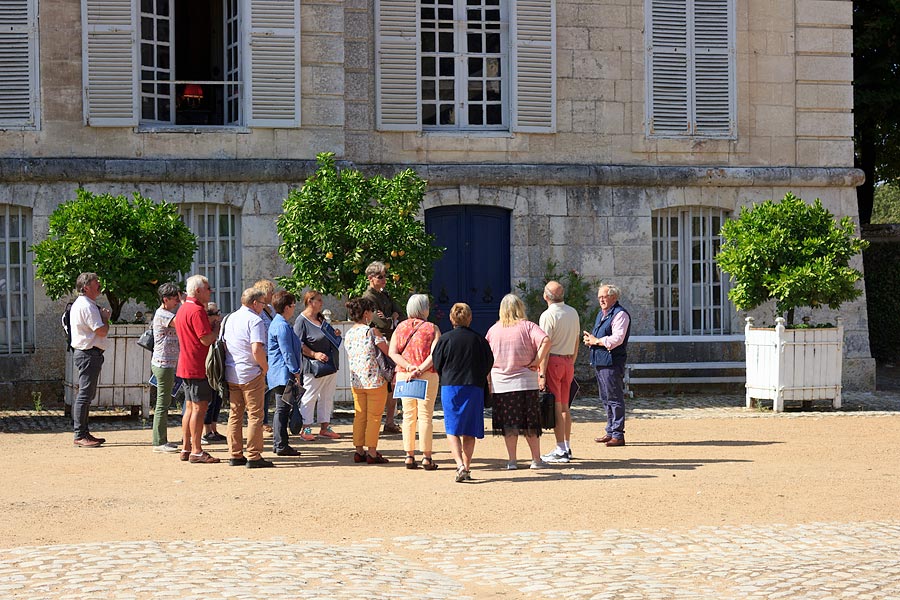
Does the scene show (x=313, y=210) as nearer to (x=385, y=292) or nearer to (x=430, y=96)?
(x=385, y=292)

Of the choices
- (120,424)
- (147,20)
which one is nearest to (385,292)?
(120,424)

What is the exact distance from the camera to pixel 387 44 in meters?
15.6

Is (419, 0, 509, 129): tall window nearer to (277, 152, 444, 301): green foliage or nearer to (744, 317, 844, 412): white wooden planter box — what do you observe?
(277, 152, 444, 301): green foliage

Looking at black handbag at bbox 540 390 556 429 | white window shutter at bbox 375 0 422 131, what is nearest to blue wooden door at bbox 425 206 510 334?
white window shutter at bbox 375 0 422 131

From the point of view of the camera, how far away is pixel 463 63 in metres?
16.0

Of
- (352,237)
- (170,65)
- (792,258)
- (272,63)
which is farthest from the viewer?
(170,65)

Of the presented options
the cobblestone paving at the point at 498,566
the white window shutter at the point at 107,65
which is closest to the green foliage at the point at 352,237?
the white window shutter at the point at 107,65

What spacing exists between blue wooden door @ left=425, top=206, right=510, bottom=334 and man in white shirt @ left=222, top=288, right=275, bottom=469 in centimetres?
577

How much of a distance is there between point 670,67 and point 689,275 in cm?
257

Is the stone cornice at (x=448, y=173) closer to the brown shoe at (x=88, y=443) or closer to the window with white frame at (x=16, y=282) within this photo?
the window with white frame at (x=16, y=282)

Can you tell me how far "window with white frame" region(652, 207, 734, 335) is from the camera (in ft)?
53.9

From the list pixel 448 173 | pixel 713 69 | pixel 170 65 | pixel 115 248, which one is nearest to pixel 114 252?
pixel 115 248

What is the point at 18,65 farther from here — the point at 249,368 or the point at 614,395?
the point at 614,395

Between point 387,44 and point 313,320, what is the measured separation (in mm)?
5538
